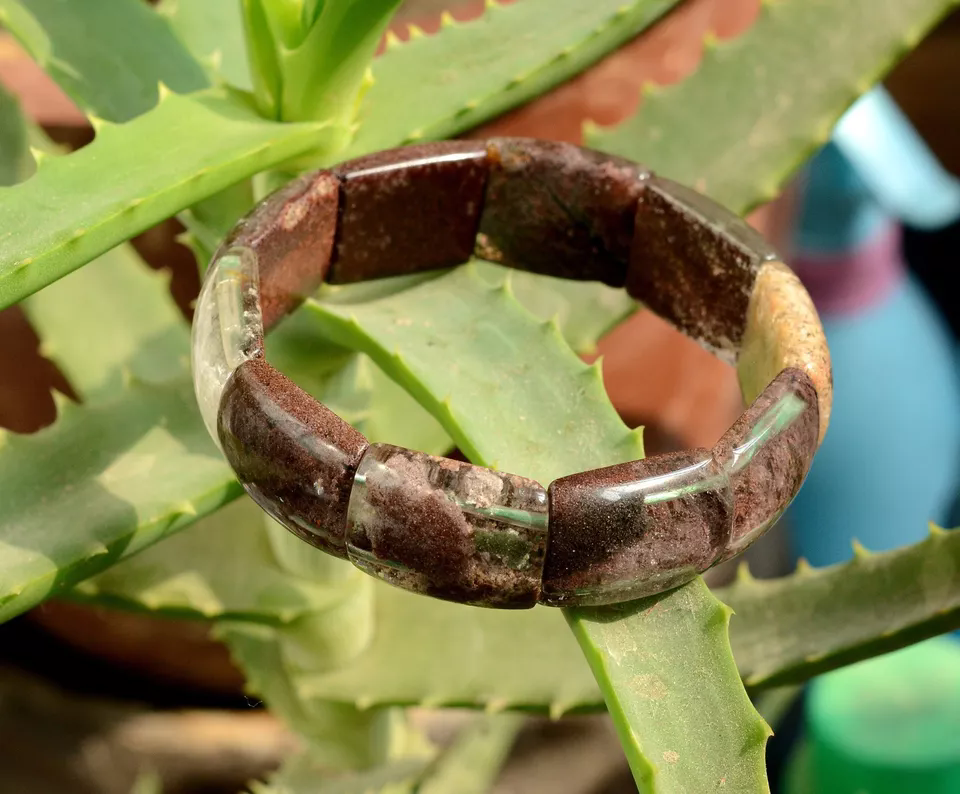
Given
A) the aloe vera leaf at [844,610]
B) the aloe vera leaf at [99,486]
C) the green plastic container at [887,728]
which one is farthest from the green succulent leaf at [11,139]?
the green plastic container at [887,728]

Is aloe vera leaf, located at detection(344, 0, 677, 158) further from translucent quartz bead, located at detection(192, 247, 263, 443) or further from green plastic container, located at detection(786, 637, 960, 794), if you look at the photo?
green plastic container, located at detection(786, 637, 960, 794)

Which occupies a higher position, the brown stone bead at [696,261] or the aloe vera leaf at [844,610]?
the brown stone bead at [696,261]

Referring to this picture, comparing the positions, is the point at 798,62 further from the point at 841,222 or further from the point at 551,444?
the point at 841,222

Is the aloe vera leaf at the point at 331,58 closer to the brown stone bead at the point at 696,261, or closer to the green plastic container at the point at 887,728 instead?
the brown stone bead at the point at 696,261

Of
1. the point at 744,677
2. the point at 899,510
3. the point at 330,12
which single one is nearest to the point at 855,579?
the point at 744,677

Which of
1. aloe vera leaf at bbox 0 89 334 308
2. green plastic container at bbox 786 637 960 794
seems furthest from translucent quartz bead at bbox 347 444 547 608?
green plastic container at bbox 786 637 960 794

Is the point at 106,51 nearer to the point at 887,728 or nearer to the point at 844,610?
the point at 844,610

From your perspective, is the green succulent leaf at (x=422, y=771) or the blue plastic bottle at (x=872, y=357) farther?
the blue plastic bottle at (x=872, y=357)
